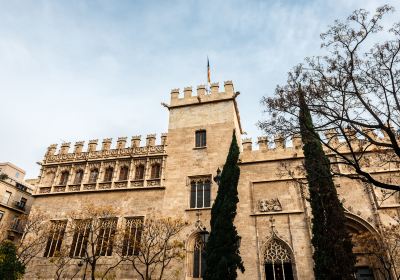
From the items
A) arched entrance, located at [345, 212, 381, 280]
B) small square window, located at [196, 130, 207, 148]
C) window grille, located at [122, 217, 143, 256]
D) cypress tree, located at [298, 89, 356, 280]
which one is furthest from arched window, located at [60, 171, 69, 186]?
arched entrance, located at [345, 212, 381, 280]

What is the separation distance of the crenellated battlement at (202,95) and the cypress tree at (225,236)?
23.3 ft

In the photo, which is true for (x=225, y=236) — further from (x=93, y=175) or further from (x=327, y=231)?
(x=93, y=175)

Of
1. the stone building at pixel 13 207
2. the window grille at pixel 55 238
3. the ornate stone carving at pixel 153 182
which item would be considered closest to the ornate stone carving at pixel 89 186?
the window grille at pixel 55 238

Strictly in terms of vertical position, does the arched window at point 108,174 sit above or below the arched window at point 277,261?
above

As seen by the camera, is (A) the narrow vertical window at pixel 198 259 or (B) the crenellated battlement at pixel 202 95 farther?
(B) the crenellated battlement at pixel 202 95

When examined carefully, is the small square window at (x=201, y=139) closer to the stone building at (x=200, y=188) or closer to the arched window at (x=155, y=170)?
the stone building at (x=200, y=188)

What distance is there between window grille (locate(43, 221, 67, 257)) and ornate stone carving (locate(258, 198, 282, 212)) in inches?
515

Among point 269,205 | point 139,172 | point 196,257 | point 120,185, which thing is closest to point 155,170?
point 139,172

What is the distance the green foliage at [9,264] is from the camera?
1651 centimetres

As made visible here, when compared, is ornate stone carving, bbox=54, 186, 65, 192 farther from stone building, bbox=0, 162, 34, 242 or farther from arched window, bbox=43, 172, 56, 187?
stone building, bbox=0, 162, 34, 242

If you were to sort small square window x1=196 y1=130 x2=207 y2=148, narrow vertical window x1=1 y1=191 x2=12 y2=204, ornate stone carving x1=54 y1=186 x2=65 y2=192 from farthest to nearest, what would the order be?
narrow vertical window x1=1 y1=191 x2=12 y2=204, ornate stone carving x1=54 y1=186 x2=65 y2=192, small square window x1=196 y1=130 x2=207 y2=148

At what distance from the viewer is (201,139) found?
23.3 m

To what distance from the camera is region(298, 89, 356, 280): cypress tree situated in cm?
1406

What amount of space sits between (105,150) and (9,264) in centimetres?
991
